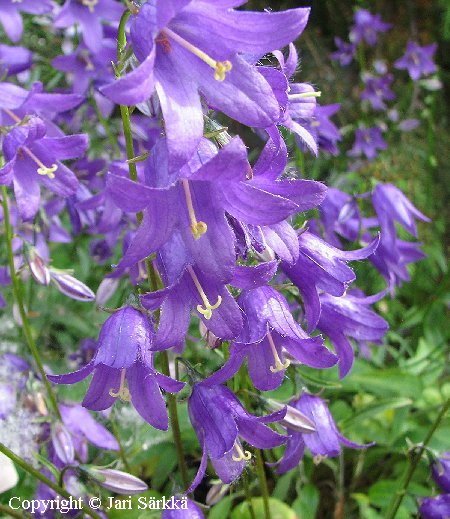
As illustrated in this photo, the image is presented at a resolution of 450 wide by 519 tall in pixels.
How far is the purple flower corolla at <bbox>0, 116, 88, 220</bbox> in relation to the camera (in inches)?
61.1

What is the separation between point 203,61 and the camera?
110 cm

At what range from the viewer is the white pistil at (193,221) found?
1.05 m

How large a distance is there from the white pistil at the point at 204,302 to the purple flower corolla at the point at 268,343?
0.10m

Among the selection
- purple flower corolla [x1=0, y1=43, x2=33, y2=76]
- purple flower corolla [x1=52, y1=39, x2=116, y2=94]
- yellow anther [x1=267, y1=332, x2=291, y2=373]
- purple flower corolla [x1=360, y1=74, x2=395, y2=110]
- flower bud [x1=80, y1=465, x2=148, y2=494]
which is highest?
yellow anther [x1=267, y1=332, x2=291, y2=373]

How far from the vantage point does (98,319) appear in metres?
2.68

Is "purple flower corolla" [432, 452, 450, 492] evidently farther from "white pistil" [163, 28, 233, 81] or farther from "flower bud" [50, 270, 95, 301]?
"white pistil" [163, 28, 233, 81]

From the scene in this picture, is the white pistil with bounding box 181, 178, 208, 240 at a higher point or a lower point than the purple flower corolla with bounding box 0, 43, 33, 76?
higher

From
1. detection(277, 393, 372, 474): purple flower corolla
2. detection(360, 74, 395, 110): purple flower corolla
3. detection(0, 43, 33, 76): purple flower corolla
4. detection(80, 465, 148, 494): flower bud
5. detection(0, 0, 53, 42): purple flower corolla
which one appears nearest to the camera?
detection(80, 465, 148, 494): flower bud

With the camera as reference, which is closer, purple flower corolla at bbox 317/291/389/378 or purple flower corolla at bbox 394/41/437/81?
purple flower corolla at bbox 317/291/389/378

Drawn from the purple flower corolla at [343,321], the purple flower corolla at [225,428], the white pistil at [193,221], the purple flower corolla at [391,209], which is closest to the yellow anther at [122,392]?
the purple flower corolla at [225,428]

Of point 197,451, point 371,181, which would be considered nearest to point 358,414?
point 197,451

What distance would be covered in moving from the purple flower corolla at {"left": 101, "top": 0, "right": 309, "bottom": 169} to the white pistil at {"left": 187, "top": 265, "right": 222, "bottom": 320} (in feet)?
0.85

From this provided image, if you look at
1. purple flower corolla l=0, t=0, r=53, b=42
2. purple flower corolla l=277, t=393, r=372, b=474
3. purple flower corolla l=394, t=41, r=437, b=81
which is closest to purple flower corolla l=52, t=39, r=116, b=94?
purple flower corolla l=0, t=0, r=53, b=42

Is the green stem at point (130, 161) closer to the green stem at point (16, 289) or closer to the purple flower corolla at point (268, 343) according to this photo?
the purple flower corolla at point (268, 343)
